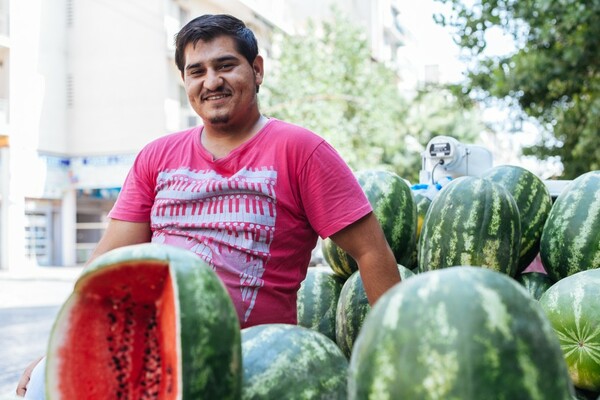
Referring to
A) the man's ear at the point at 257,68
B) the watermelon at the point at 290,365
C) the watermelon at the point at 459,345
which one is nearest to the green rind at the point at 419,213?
the man's ear at the point at 257,68

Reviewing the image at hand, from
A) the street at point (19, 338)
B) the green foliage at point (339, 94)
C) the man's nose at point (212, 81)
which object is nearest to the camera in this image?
the man's nose at point (212, 81)

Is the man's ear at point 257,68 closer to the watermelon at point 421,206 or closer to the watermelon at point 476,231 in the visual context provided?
the watermelon at point 476,231

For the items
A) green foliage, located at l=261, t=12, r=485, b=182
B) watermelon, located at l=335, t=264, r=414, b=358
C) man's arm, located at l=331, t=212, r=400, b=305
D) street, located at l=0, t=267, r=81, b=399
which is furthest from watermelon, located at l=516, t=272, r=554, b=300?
green foliage, located at l=261, t=12, r=485, b=182

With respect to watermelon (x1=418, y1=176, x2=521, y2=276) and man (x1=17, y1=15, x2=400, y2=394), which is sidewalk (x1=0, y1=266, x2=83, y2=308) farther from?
watermelon (x1=418, y1=176, x2=521, y2=276)

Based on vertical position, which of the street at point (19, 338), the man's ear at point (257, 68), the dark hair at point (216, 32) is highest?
the dark hair at point (216, 32)

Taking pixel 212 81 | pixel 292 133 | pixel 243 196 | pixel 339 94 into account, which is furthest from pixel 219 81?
pixel 339 94

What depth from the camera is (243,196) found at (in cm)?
196

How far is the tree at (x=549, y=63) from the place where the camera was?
710cm

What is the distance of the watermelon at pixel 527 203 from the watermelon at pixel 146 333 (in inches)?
64.6

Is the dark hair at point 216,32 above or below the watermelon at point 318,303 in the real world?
above

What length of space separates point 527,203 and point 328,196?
3.09ft

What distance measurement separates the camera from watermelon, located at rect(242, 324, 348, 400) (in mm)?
1214

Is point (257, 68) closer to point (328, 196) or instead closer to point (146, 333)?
point (328, 196)

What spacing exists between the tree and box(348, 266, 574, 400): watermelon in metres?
6.45
